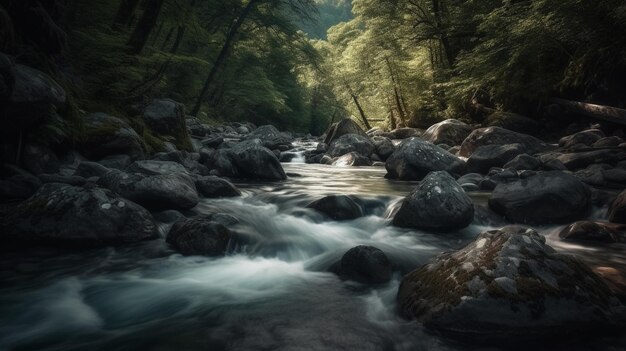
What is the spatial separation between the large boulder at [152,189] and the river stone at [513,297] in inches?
141

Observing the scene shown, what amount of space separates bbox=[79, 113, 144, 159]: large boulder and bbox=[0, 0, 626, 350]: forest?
39mm

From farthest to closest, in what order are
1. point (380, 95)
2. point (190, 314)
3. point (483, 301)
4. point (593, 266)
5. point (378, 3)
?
point (380, 95) < point (378, 3) < point (593, 266) < point (190, 314) < point (483, 301)

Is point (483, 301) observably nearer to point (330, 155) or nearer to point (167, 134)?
point (167, 134)

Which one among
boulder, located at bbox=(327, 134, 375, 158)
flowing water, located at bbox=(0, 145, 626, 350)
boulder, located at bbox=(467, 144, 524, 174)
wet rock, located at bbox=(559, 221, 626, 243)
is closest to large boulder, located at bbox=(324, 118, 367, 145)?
boulder, located at bbox=(327, 134, 375, 158)

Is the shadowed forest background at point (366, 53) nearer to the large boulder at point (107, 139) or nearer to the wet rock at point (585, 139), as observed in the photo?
the large boulder at point (107, 139)

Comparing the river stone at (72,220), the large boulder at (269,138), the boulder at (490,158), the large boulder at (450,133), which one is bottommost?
the river stone at (72,220)

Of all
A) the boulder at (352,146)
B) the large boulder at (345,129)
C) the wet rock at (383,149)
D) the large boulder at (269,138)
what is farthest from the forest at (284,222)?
the large boulder at (269,138)

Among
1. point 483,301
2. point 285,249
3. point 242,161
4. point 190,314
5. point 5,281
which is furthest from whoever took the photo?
point 242,161

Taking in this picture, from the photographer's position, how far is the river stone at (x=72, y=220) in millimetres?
3951

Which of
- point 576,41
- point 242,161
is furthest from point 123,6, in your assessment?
point 576,41

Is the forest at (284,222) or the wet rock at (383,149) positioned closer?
the forest at (284,222)

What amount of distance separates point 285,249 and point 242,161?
477 centimetres

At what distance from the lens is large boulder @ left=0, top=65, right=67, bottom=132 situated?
4.38 m

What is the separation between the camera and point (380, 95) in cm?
2489
